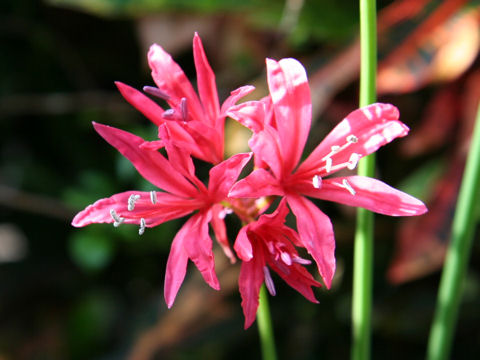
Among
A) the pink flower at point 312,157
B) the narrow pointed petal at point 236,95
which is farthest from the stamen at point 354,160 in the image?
the narrow pointed petal at point 236,95

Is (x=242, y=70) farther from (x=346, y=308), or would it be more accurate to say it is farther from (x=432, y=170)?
(x=346, y=308)

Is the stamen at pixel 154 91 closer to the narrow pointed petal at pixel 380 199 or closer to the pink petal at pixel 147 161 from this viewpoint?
the pink petal at pixel 147 161

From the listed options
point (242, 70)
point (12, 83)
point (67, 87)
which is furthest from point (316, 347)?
point (12, 83)

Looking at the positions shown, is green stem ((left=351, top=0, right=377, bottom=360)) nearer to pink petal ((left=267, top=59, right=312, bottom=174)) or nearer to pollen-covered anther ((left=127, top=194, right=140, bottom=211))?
pink petal ((left=267, top=59, right=312, bottom=174))

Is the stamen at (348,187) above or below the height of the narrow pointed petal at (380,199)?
above

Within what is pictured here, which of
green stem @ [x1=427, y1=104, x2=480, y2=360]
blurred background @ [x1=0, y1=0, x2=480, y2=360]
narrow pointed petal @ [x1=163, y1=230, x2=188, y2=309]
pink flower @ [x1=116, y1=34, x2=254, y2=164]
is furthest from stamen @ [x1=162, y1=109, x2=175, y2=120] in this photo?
blurred background @ [x1=0, y1=0, x2=480, y2=360]

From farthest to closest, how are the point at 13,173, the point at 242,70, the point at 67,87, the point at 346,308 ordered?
the point at 67,87
the point at 13,173
the point at 242,70
the point at 346,308
